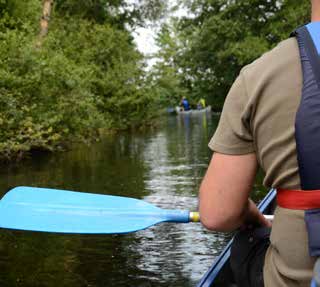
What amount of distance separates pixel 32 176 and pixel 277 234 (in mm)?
8010

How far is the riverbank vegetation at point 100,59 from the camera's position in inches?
417

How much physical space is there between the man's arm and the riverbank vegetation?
8177mm

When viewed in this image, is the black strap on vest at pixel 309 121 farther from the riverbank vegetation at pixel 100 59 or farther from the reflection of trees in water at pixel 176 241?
the riverbank vegetation at pixel 100 59

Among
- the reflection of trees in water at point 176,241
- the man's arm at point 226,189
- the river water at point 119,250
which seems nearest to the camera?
the man's arm at point 226,189

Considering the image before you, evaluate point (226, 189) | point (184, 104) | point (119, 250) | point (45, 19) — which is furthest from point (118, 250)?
point (184, 104)

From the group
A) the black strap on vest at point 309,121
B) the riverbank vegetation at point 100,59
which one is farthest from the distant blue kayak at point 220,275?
the riverbank vegetation at point 100,59

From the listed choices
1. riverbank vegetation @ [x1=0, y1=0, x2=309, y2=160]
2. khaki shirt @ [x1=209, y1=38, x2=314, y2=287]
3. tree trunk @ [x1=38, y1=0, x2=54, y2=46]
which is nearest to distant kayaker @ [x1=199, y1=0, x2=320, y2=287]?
khaki shirt @ [x1=209, y1=38, x2=314, y2=287]

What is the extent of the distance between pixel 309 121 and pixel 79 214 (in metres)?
1.82

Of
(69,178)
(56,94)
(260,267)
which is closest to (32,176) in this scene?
(69,178)

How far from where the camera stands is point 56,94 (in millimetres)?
12156

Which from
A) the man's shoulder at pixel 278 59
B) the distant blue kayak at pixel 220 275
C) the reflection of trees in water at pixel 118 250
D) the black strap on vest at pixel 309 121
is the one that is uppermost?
the man's shoulder at pixel 278 59

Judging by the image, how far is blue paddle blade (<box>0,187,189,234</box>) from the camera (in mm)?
2783

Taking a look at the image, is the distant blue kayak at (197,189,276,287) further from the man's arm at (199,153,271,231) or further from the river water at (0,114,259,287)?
the man's arm at (199,153,271,231)

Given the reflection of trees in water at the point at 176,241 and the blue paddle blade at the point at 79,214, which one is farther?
the reflection of trees in water at the point at 176,241
